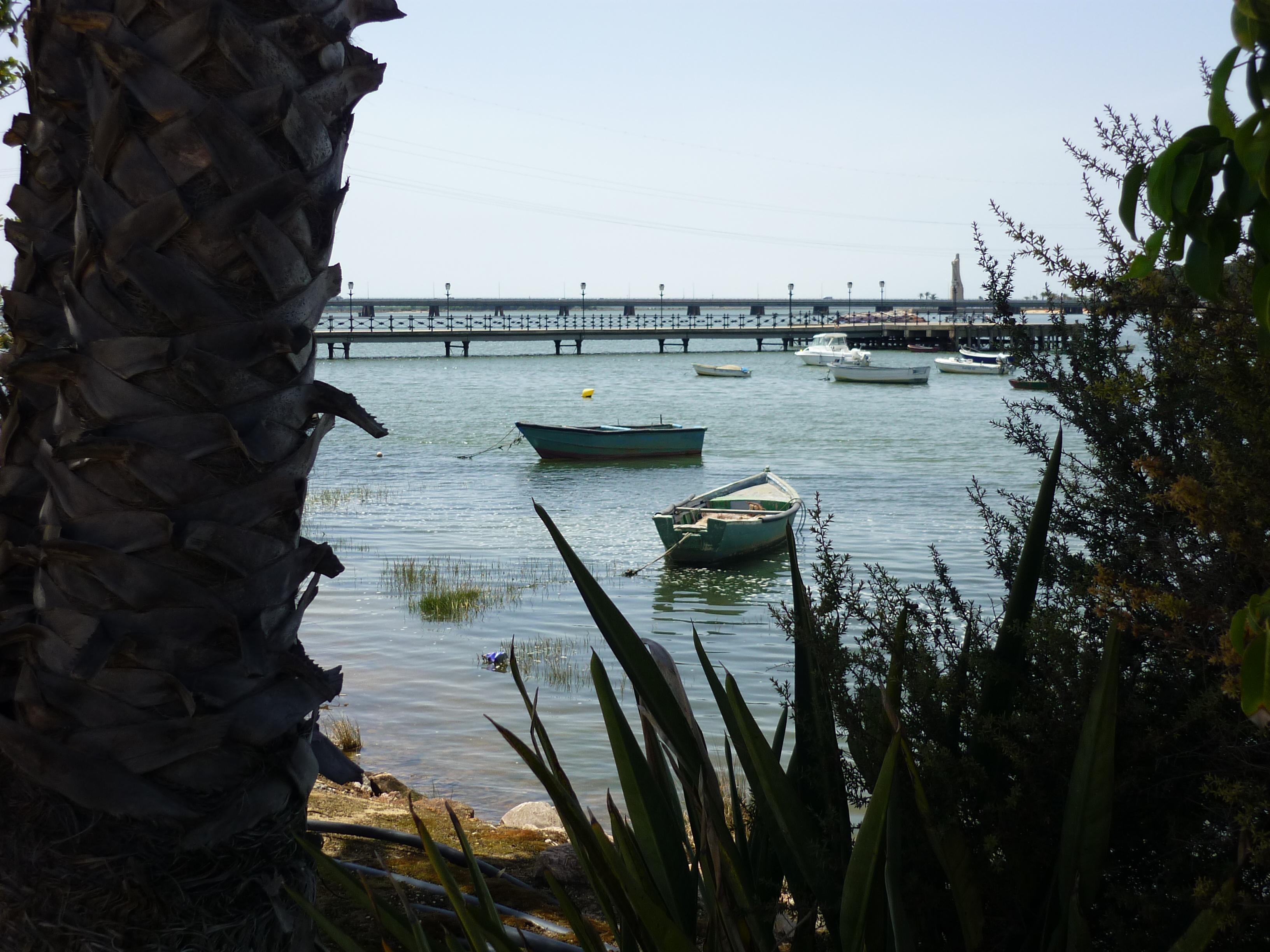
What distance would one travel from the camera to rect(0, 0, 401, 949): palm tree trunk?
6.02 ft

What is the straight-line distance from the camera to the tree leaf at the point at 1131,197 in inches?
53.7

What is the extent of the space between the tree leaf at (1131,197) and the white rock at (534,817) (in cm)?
440

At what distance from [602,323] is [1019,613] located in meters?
126

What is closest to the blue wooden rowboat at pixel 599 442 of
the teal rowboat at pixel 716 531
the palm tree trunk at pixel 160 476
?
the teal rowboat at pixel 716 531

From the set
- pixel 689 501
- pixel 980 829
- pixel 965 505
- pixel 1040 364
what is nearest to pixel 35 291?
pixel 980 829

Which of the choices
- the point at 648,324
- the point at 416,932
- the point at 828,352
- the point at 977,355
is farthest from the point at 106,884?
the point at 648,324

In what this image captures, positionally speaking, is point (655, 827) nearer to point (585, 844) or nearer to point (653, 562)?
point (585, 844)

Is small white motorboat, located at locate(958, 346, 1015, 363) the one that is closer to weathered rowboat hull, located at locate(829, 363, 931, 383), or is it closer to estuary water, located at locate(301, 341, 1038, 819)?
weathered rowboat hull, located at locate(829, 363, 931, 383)

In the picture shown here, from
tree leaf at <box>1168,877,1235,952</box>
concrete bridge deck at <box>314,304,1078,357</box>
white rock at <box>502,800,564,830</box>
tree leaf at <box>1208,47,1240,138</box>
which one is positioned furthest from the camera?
concrete bridge deck at <box>314,304,1078,357</box>

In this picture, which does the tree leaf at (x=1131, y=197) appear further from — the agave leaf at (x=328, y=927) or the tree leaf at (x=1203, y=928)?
the agave leaf at (x=328, y=927)

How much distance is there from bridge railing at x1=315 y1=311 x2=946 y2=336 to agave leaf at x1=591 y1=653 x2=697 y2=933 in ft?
261

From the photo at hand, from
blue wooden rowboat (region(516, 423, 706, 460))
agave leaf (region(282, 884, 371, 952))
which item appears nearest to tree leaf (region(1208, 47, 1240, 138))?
agave leaf (region(282, 884, 371, 952))

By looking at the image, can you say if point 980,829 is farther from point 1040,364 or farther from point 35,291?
point 35,291


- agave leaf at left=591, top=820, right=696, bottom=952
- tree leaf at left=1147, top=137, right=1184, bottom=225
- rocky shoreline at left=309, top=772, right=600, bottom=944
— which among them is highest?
tree leaf at left=1147, top=137, right=1184, bottom=225
